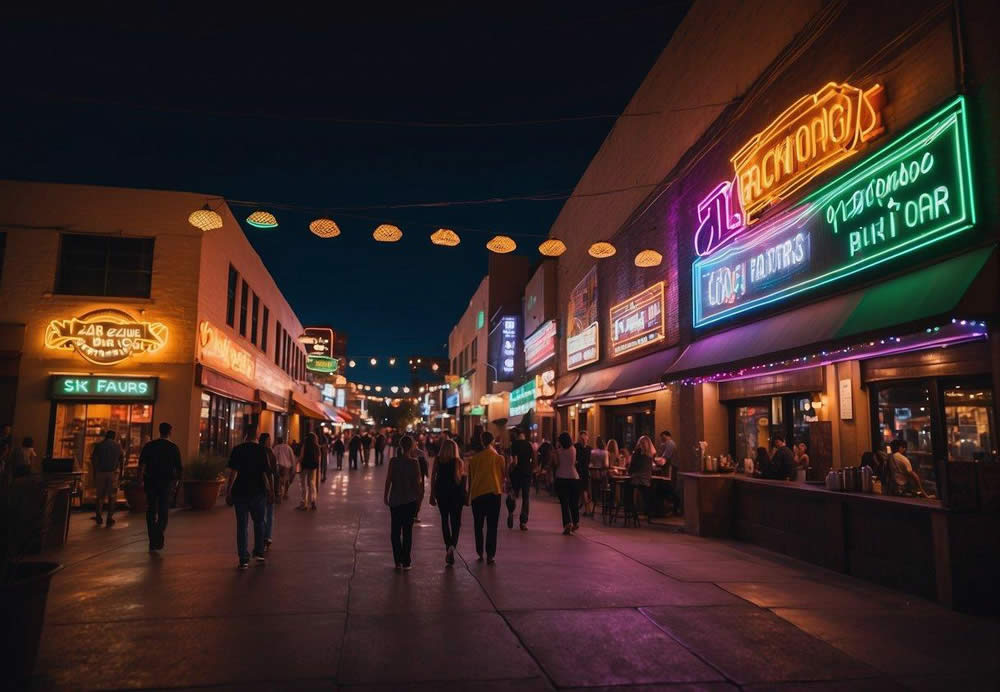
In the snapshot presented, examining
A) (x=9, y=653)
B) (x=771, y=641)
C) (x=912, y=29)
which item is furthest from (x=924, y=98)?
(x=9, y=653)

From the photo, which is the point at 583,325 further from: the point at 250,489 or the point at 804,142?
the point at 250,489

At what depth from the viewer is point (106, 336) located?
16.0 metres

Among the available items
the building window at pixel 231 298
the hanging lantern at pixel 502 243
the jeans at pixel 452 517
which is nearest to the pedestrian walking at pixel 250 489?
the jeans at pixel 452 517

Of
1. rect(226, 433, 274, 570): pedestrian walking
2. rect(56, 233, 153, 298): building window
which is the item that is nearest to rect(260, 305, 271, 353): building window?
rect(56, 233, 153, 298): building window

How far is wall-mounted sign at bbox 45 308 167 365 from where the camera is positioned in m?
15.8

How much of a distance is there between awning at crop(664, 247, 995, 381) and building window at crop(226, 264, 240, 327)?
46.6 ft

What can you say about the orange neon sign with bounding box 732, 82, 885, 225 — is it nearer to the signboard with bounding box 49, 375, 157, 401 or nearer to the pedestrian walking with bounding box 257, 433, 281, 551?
the pedestrian walking with bounding box 257, 433, 281, 551

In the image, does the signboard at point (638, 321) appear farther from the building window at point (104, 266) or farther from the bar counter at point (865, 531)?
the building window at point (104, 266)

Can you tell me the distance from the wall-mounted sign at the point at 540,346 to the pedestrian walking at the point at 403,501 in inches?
795

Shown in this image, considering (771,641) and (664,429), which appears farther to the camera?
(664,429)

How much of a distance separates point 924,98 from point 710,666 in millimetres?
7285

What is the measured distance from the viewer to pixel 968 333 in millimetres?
8078

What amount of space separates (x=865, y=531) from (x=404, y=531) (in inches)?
226

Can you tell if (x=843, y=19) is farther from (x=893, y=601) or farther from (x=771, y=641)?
(x=771, y=641)
